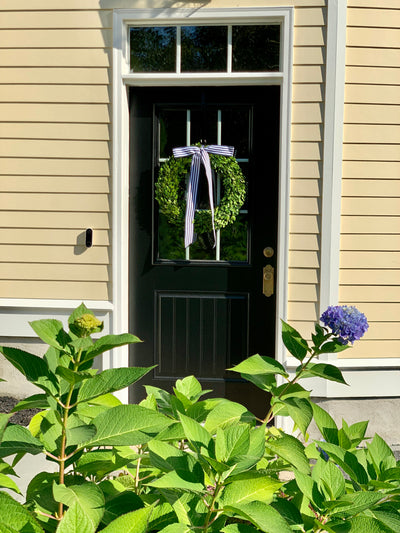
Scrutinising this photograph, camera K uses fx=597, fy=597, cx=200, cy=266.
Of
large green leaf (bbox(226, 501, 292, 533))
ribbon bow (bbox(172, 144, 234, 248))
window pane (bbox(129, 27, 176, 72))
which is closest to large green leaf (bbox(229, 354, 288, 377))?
large green leaf (bbox(226, 501, 292, 533))

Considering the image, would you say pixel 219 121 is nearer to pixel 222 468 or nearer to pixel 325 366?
pixel 325 366

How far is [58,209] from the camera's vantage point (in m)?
4.37

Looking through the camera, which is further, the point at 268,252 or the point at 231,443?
the point at 268,252

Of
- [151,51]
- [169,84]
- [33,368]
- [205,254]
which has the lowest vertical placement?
[205,254]

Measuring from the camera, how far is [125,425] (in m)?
0.79

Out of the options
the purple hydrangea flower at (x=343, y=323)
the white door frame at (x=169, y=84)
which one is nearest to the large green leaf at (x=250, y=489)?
the purple hydrangea flower at (x=343, y=323)

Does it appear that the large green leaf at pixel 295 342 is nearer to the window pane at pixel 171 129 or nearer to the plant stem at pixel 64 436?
the plant stem at pixel 64 436

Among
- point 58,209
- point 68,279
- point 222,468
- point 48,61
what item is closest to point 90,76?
point 48,61

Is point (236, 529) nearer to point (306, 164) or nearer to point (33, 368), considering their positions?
point (33, 368)

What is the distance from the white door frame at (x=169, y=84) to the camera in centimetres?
416

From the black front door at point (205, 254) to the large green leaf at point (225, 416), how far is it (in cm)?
341

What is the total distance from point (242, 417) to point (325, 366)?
0.20 metres

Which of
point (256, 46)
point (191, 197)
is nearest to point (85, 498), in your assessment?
point (191, 197)

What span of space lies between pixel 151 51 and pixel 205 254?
1.53 meters
